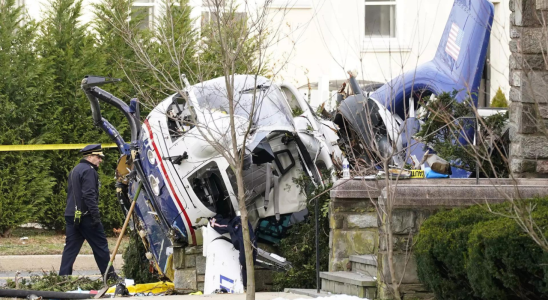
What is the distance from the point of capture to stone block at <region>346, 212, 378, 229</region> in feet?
31.3

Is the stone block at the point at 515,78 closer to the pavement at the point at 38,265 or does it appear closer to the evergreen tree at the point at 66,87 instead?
the pavement at the point at 38,265

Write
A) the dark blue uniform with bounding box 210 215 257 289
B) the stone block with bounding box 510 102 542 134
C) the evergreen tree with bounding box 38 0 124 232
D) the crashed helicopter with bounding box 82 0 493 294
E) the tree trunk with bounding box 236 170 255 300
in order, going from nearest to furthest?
the tree trunk with bounding box 236 170 255 300, the stone block with bounding box 510 102 542 134, the dark blue uniform with bounding box 210 215 257 289, the crashed helicopter with bounding box 82 0 493 294, the evergreen tree with bounding box 38 0 124 232

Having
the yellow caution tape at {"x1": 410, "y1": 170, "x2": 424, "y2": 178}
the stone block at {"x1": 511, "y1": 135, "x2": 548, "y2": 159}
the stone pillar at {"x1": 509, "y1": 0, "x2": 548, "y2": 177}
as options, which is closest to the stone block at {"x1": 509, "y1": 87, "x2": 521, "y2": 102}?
the stone pillar at {"x1": 509, "y1": 0, "x2": 548, "y2": 177}

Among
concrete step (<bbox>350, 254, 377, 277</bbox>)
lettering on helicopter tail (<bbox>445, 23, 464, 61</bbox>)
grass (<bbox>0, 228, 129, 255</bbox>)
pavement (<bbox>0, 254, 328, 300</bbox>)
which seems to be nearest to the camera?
concrete step (<bbox>350, 254, 377, 277</bbox>)

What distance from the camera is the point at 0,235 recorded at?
1653 centimetres

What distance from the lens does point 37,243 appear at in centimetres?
1591

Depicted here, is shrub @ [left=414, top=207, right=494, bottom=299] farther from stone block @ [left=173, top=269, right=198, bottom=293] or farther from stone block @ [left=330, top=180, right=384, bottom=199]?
stone block @ [left=173, top=269, right=198, bottom=293]

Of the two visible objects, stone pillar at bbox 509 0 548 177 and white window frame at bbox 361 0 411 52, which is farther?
white window frame at bbox 361 0 411 52

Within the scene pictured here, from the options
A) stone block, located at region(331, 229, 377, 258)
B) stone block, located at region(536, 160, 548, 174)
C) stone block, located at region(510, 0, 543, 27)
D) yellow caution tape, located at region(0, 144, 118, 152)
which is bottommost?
stone block, located at region(331, 229, 377, 258)

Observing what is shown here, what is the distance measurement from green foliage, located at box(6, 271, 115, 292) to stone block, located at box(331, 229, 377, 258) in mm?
3367

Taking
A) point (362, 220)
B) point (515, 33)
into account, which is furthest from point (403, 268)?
point (515, 33)

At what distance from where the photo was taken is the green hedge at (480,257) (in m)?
6.68

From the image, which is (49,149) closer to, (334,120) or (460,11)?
(334,120)

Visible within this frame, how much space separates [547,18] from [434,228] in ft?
10.8
